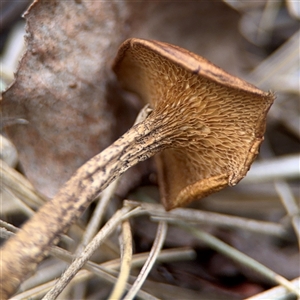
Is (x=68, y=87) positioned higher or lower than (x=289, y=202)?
lower

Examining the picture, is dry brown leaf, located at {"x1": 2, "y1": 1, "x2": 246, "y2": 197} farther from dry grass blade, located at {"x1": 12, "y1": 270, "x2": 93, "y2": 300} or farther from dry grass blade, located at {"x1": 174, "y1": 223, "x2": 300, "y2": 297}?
dry grass blade, located at {"x1": 174, "y1": 223, "x2": 300, "y2": 297}

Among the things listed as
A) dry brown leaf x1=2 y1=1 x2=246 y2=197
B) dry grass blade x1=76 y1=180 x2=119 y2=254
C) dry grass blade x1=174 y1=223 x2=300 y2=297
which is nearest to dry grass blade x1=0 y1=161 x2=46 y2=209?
dry brown leaf x1=2 y1=1 x2=246 y2=197

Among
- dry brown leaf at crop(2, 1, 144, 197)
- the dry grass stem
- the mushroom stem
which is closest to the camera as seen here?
the mushroom stem

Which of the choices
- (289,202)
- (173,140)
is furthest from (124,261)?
(289,202)

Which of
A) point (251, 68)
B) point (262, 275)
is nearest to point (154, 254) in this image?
point (262, 275)

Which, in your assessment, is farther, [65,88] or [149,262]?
[65,88]

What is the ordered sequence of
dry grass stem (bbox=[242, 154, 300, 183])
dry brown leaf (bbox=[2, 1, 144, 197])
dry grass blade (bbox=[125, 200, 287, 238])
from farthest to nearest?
dry grass stem (bbox=[242, 154, 300, 183]), dry grass blade (bbox=[125, 200, 287, 238]), dry brown leaf (bbox=[2, 1, 144, 197])

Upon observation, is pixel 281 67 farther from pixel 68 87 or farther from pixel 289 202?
pixel 68 87

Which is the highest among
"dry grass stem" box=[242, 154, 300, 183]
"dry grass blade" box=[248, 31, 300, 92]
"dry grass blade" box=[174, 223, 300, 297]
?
"dry grass blade" box=[248, 31, 300, 92]

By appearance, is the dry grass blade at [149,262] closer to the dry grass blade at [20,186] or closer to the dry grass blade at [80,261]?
the dry grass blade at [80,261]
